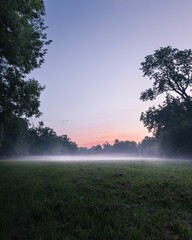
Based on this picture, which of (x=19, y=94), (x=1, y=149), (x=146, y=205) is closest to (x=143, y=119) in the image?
(x=19, y=94)

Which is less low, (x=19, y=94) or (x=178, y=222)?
(x=19, y=94)

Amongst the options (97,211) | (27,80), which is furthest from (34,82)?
(97,211)

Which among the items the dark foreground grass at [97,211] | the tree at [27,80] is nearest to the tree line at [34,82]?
the tree at [27,80]

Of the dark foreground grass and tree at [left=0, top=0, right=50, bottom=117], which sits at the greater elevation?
tree at [left=0, top=0, right=50, bottom=117]

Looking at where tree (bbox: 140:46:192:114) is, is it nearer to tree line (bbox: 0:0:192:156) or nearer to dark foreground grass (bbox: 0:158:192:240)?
tree line (bbox: 0:0:192:156)

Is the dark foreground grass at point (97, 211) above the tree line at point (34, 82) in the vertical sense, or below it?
below

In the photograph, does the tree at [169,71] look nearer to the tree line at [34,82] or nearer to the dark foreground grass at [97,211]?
the tree line at [34,82]

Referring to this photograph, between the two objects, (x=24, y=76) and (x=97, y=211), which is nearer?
(x=97, y=211)

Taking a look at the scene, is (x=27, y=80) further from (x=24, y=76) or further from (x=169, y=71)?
(x=169, y=71)

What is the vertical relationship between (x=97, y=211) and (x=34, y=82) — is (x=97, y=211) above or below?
below

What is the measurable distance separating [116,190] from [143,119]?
47.1 metres

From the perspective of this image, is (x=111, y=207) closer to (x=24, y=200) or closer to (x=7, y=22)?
(x=24, y=200)

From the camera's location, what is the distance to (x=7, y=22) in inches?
599

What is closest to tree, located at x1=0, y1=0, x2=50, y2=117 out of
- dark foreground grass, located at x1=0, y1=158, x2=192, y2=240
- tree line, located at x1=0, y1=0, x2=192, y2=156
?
tree line, located at x1=0, y1=0, x2=192, y2=156
